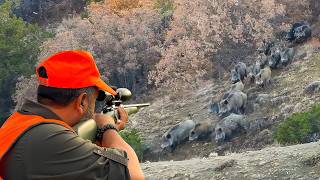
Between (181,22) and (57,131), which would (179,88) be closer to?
(181,22)

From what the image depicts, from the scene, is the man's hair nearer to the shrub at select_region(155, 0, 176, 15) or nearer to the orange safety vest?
the orange safety vest

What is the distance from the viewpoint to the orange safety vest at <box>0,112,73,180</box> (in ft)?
5.98

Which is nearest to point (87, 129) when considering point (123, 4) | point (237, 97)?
point (237, 97)

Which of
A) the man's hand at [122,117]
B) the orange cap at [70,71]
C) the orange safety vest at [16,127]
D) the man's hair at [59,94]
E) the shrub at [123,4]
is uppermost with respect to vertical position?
the orange cap at [70,71]

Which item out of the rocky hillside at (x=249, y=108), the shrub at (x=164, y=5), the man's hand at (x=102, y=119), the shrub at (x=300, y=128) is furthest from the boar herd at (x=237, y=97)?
the man's hand at (x=102, y=119)

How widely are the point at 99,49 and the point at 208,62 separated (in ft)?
18.7

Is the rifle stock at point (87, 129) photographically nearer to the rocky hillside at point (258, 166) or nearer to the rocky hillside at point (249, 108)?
the rocky hillside at point (258, 166)

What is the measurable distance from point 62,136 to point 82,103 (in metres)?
0.21

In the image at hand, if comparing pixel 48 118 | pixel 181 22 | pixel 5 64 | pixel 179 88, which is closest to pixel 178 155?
pixel 179 88

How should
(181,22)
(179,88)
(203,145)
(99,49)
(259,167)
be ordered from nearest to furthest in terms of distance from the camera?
(259,167)
(203,145)
(179,88)
(181,22)
(99,49)

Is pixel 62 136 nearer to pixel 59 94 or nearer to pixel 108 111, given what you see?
pixel 59 94

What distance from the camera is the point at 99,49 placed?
2406cm

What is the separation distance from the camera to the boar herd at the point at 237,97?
15.2 metres

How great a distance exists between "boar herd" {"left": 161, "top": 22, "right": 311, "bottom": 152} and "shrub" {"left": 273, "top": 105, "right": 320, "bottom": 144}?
2545 millimetres
